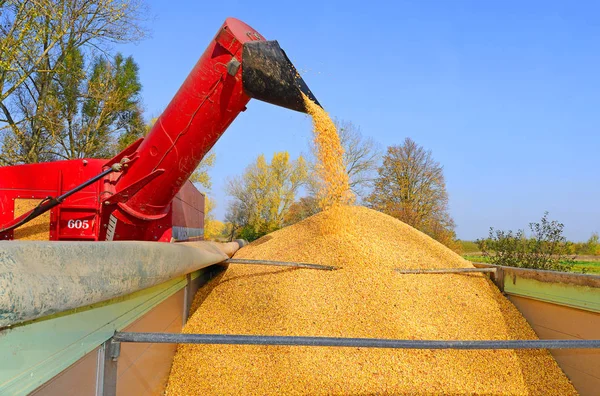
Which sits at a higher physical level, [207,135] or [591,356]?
[207,135]

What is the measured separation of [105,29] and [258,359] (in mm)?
13741

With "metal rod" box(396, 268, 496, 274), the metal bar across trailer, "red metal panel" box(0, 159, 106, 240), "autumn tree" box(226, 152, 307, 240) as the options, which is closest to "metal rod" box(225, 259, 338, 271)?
"metal rod" box(396, 268, 496, 274)

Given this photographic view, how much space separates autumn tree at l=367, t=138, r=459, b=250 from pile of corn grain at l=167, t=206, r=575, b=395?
1770 centimetres

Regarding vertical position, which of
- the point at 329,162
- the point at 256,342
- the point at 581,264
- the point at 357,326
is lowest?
the point at 581,264

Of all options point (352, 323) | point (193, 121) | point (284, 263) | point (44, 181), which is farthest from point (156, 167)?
point (352, 323)

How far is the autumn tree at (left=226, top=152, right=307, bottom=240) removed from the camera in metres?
32.1

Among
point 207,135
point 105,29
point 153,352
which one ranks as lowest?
point 153,352

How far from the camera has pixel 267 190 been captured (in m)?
32.9

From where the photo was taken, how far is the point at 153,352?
2.05m

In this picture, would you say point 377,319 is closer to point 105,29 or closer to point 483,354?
point 483,354

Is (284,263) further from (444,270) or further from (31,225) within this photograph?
(31,225)

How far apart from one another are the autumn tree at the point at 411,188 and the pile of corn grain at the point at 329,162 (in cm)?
1688

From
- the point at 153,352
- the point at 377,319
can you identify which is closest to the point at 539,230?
the point at 377,319

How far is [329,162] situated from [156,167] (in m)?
1.66
